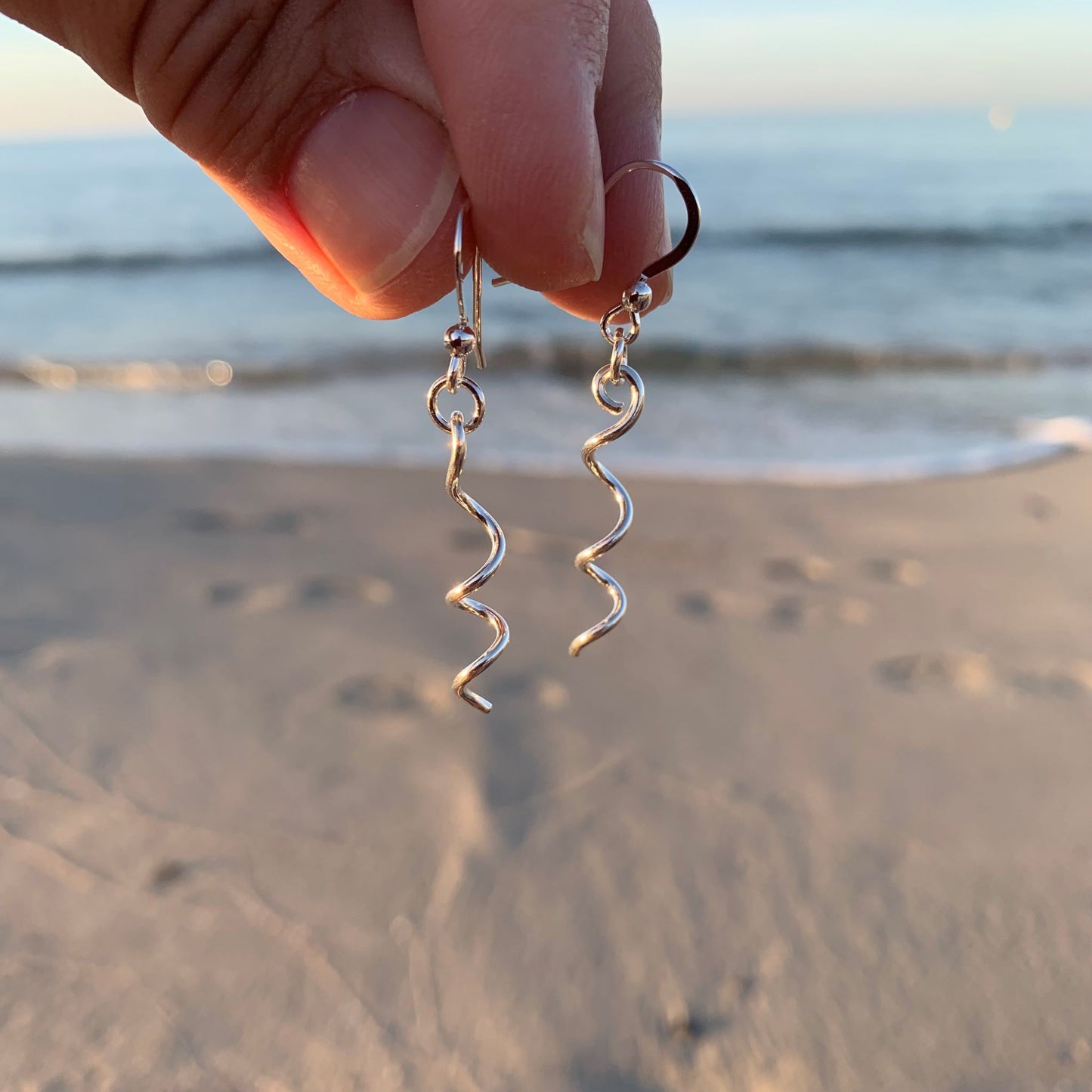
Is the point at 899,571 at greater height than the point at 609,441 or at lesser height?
lesser

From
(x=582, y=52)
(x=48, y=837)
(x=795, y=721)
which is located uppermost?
(x=582, y=52)

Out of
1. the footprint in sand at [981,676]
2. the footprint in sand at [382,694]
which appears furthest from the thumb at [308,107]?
the footprint in sand at [981,676]

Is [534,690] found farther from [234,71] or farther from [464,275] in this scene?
[234,71]

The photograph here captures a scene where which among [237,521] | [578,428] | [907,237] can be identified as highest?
[237,521]

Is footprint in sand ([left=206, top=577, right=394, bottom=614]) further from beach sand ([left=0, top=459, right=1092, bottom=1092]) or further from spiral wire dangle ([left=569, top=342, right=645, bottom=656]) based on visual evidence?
spiral wire dangle ([left=569, top=342, right=645, bottom=656])

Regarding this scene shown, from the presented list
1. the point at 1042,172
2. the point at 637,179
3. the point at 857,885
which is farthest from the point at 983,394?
the point at 1042,172

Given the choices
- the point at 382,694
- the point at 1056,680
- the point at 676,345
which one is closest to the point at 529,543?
the point at 382,694

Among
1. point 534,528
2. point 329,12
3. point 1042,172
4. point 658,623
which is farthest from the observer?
point 1042,172

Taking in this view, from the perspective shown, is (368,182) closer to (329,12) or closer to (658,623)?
(329,12)
